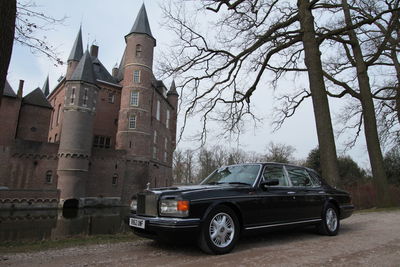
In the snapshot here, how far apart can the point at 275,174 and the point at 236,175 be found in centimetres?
84

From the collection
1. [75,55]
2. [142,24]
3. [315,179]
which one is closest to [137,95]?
[142,24]

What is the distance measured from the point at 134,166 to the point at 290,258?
126 feet

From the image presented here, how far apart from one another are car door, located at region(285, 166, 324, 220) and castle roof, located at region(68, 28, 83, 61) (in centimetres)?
4698

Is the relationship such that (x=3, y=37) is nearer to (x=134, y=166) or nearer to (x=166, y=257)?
(x=166, y=257)

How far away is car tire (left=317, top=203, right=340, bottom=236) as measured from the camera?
6.96 meters

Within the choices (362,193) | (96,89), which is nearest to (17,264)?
(362,193)

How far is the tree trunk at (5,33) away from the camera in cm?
479

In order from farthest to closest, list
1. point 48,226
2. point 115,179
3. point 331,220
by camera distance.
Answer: point 115,179 < point 48,226 < point 331,220

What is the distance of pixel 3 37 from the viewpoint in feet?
15.8

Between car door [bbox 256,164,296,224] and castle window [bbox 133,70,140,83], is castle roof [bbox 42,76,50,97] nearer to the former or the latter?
castle window [bbox 133,70,140,83]

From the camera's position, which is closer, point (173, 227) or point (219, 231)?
point (173, 227)

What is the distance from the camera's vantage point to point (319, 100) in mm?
11477

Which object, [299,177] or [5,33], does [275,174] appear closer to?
[299,177]

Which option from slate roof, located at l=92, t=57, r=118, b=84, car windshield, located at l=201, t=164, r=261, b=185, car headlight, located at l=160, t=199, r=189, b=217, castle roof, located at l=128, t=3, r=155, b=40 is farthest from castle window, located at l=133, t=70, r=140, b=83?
car headlight, located at l=160, t=199, r=189, b=217
